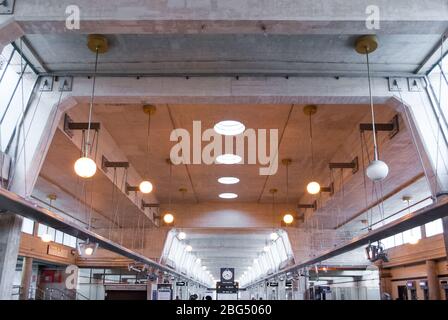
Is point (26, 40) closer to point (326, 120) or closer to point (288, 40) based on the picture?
point (288, 40)

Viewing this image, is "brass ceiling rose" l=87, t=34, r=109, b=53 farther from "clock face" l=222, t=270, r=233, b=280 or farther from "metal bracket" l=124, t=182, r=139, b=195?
"clock face" l=222, t=270, r=233, b=280

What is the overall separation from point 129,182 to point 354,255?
13306mm

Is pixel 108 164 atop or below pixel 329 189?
atop

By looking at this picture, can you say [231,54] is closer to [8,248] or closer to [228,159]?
[8,248]

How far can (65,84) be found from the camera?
686 cm

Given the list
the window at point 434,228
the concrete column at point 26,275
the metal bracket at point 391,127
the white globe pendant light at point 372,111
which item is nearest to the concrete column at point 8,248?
the white globe pendant light at point 372,111

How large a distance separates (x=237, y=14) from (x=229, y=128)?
4.72 metres

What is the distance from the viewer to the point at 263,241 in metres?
24.3

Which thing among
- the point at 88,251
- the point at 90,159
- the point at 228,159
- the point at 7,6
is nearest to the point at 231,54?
the point at 90,159

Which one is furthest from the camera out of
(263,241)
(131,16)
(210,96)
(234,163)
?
(263,241)

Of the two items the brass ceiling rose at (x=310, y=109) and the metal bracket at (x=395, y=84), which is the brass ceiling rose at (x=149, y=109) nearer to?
the brass ceiling rose at (x=310, y=109)

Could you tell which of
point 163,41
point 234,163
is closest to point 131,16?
point 163,41

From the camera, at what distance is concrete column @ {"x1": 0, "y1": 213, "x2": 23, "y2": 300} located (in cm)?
586

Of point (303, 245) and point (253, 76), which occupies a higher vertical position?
point (253, 76)
